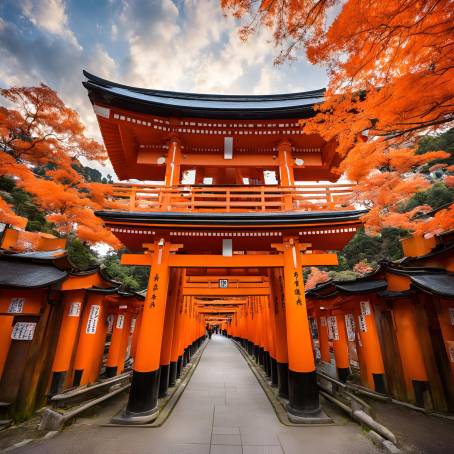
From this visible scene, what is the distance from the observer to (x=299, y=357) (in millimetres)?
6113

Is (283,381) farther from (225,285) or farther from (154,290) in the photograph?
(154,290)

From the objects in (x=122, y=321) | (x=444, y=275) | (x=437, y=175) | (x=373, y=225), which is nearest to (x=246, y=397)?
→ (x=122, y=321)

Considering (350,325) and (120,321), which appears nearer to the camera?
(350,325)

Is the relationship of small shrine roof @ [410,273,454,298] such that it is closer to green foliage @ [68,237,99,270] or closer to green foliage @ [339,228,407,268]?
green foliage @ [68,237,99,270]

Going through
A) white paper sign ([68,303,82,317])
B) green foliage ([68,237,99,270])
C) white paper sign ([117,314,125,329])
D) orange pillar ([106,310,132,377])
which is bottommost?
orange pillar ([106,310,132,377])

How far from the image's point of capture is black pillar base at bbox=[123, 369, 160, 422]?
19.4ft

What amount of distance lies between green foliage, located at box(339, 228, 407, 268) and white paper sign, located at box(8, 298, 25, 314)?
32047 millimetres

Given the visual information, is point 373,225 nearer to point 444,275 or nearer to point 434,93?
point 444,275

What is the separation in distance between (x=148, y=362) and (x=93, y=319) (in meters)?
2.86

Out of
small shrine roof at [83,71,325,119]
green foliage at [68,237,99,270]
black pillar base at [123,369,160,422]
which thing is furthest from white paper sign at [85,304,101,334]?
green foliage at [68,237,99,270]

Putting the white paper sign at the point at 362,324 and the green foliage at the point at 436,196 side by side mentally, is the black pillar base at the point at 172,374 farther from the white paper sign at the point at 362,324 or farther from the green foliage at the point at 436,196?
the green foliage at the point at 436,196

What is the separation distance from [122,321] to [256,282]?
Result: 238 inches

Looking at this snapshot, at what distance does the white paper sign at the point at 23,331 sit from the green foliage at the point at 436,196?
31.6 m

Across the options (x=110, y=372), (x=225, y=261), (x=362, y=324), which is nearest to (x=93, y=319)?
(x=110, y=372)
